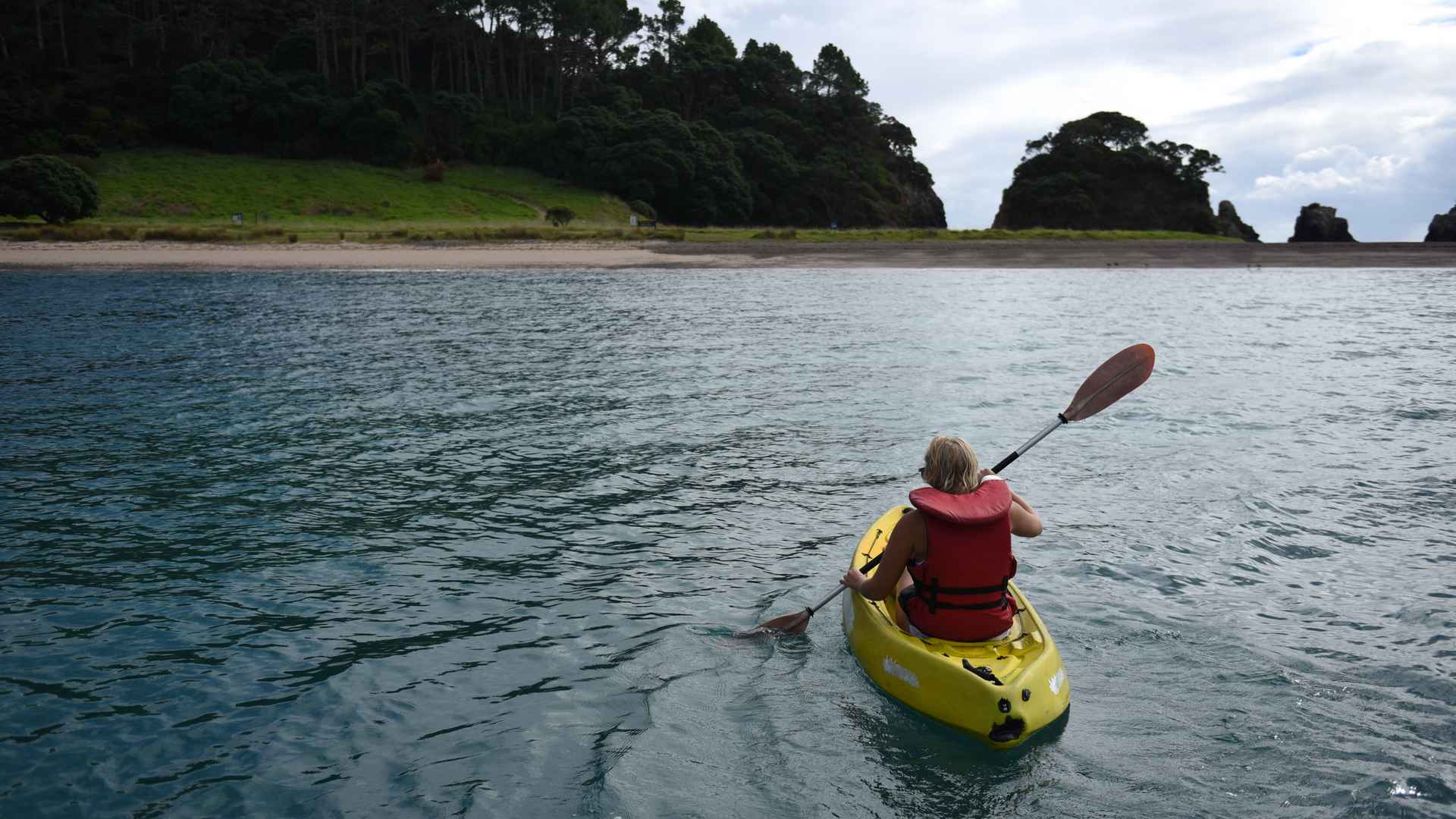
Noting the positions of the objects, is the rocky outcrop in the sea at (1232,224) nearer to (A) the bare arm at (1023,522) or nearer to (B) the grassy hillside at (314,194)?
(B) the grassy hillside at (314,194)

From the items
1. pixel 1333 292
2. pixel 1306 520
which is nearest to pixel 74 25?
pixel 1333 292

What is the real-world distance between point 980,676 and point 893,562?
0.86 meters

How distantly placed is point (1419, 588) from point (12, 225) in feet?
195

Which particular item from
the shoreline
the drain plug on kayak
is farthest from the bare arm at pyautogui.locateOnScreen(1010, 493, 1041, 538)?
the shoreline

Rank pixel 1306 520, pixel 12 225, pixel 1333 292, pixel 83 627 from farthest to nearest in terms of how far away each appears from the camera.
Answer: pixel 12 225, pixel 1333 292, pixel 1306 520, pixel 83 627

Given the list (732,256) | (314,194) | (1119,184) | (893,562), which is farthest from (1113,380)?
(1119,184)

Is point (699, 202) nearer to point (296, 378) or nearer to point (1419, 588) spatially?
point (296, 378)

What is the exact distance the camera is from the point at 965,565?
576 cm

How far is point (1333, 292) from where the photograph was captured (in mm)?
39906

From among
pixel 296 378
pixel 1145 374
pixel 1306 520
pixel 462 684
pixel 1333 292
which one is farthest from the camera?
pixel 1333 292

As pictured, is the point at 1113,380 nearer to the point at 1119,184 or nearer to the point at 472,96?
the point at 472,96

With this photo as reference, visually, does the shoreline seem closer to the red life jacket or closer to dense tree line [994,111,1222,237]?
dense tree line [994,111,1222,237]

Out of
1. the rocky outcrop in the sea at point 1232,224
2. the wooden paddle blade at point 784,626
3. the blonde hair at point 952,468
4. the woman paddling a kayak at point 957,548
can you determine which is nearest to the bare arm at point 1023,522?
the woman paddling a kayak at point 957,548

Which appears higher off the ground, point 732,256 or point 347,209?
point 347,209
